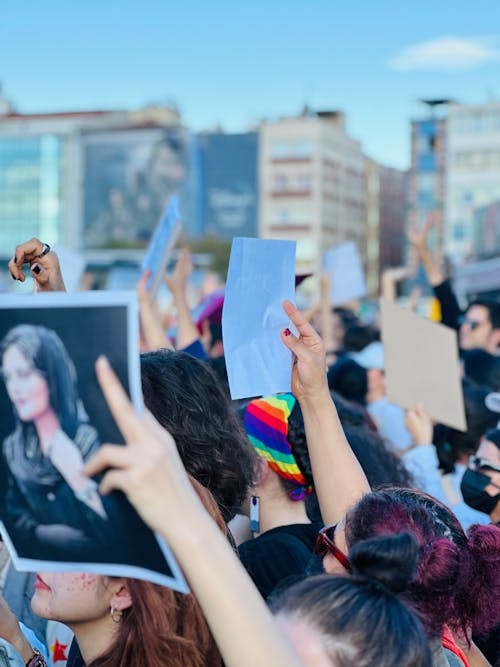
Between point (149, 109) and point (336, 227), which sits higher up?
point (149, 109)

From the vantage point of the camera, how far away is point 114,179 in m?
89.9

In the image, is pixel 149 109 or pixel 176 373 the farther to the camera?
pixel 149 109

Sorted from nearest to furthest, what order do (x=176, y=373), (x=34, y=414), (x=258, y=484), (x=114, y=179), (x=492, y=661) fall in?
(x=34, y=414), (x=176, y=373), (x=492, y=661), (x=258, y=484), (x=114, y=179)

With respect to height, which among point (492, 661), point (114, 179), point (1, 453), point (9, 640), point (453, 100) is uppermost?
point (453, 100)

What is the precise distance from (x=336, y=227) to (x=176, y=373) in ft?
304

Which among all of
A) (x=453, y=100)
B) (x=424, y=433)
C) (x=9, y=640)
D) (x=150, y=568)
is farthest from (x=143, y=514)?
(x=453, y=100)

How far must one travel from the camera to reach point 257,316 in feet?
6.26

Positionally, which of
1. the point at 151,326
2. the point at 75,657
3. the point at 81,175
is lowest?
the point at 75,657

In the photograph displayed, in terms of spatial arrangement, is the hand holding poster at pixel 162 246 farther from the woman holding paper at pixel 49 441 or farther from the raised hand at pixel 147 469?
the raised hand at pixel 147 469

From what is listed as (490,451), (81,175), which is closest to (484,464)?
(490,451)

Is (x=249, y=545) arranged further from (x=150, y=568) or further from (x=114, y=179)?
(x=114, y=179)

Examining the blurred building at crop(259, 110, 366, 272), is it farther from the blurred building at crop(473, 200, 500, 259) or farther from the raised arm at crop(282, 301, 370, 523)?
the raised arm at crop(282, 301, 370, 523)

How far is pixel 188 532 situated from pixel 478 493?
1933 mm

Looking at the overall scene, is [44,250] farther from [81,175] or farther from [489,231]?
[81,175]
